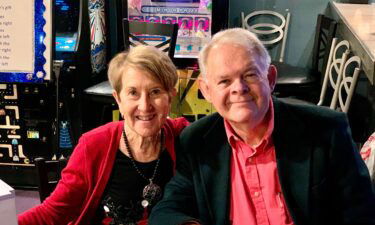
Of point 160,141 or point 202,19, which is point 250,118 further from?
point 202,19

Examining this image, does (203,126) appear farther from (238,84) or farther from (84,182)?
(84,182)

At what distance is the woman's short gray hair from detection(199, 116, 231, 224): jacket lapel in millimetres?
276

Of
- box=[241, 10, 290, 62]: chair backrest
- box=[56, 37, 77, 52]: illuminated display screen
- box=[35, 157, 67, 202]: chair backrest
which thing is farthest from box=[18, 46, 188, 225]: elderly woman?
box=[241, 10, 290, 62]: chair backrest

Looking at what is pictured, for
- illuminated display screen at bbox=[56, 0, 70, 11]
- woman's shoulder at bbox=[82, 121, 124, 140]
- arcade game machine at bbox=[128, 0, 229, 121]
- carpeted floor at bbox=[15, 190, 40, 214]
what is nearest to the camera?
woman's shoulder at bbox=[82, 121, 124, 140]

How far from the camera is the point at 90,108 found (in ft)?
12.1

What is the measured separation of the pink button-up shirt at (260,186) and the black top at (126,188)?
39cm

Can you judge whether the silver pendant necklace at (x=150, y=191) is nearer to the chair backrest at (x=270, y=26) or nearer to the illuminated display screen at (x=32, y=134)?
the illuminated display screen at (x=32, y=134)

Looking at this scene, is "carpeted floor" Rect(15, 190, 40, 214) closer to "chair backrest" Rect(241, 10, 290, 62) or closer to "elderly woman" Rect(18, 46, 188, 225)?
"elderly woman" Rect(18, 46, 188, 225)

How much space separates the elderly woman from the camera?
1.57 meters

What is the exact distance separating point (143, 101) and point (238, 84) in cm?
41

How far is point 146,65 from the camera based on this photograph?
156cm

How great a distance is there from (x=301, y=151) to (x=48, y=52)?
7.49 ft

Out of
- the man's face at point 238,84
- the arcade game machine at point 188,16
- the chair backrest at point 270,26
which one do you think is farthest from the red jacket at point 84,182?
the chair backrest at point 270,26

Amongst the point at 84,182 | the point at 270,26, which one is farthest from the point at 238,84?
the point at 270,26
